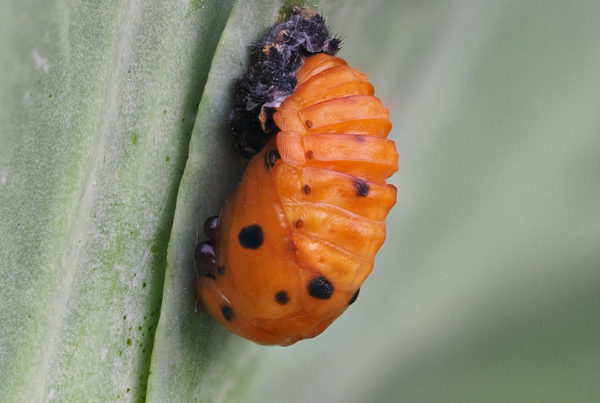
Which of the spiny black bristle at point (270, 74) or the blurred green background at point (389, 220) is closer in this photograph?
the blurred green background at point (389, 220)

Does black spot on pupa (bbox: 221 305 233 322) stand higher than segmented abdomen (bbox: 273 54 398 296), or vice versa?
segmented abdomen (bbox: 273 54 398 296)

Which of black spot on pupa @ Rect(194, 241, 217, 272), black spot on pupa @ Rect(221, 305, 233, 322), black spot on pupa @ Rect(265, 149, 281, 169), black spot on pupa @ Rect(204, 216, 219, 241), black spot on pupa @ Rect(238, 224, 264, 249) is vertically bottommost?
black spot on pupa @ Rect(221, 305, 233, 322)

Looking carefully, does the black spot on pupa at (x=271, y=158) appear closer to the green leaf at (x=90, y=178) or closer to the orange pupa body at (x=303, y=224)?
the orange pupa body at (x=303, y=224)

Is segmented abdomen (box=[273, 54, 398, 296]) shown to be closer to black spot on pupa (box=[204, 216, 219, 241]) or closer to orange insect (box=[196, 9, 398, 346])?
orange insect (box=[196, 9, 398, 346])

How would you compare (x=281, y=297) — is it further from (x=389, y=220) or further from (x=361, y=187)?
(x=389, y=220)

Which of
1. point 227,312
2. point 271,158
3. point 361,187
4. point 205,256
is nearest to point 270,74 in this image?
point 271,158

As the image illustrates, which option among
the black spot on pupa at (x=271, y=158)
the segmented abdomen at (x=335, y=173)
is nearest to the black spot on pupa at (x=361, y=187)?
the segmented abdomen at (x=335, y=173)

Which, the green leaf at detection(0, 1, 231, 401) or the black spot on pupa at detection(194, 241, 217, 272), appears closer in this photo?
the green leaf at detection(0, 1, 231, 401)

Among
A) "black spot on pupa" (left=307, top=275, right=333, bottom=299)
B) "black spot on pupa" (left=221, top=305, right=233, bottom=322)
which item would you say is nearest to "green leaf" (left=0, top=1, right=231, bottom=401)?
"black spot on pupa" (left=221, top=305, right=233, bottom=322)
